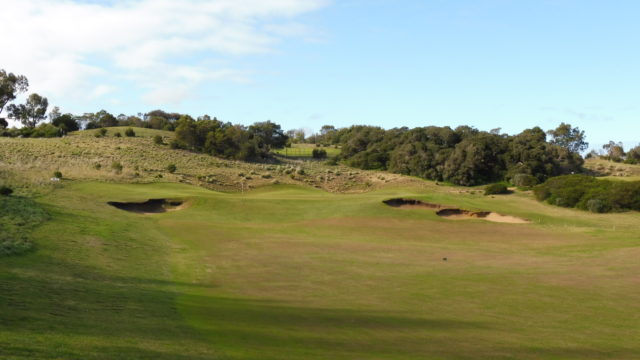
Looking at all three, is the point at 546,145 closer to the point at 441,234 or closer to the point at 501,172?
the point at 501,172

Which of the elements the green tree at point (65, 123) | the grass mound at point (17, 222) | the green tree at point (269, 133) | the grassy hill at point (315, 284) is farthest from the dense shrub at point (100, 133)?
the grass mound at point (17, 222)

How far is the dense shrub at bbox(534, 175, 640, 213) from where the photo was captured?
5044 cm

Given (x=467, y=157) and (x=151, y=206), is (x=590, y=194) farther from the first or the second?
(x=151, y=206)

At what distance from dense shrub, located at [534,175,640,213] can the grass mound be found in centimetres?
4545

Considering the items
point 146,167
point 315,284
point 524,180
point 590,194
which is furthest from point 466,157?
point 315,284

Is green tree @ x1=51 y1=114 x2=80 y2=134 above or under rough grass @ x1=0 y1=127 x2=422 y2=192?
above

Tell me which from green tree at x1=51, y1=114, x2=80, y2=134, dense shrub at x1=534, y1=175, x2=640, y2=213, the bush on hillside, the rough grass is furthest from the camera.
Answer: green tree at x1=51, y1=114, x2=80, y2=134

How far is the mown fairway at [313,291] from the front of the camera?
13.0 metres

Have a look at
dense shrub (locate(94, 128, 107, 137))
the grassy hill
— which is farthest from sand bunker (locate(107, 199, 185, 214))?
dense shrub (locate(94, 128, 107, 137))

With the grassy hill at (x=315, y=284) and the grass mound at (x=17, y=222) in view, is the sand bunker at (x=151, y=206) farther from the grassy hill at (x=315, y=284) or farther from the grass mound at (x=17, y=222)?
the grass mound at (x=17, y=222)

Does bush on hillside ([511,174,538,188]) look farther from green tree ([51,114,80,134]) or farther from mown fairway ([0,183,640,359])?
green tree ([51,114,80,134])

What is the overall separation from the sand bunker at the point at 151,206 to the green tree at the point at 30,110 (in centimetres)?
9379

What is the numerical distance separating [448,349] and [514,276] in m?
11.8

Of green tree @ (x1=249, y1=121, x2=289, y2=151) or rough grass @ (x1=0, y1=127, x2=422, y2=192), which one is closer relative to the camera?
rough grass @ (x1=0, y1=127, x2=422, y2=192)
